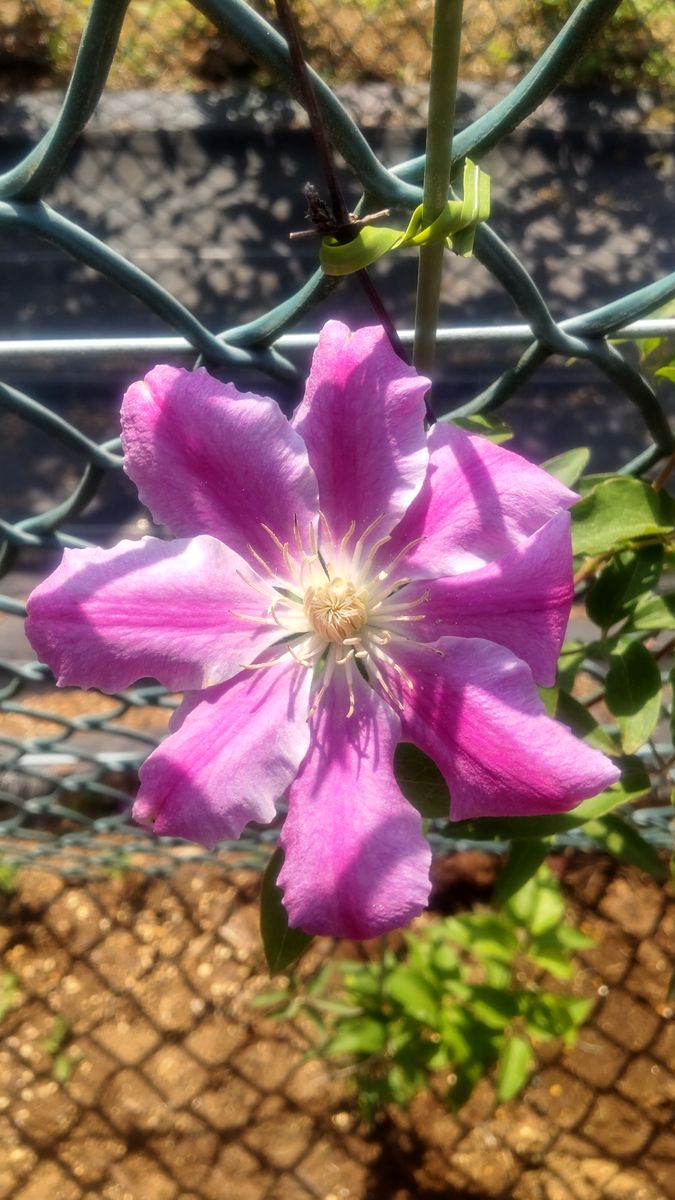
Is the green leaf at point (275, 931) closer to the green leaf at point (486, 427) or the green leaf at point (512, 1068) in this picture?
the green leaf at point (486, 427)

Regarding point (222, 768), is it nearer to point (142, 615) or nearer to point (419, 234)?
point (142, 615)

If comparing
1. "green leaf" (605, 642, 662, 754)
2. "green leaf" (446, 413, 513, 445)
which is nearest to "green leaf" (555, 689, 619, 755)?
"green leaf" (605, 642, 662, 754)

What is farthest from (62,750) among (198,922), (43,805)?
(198,922)

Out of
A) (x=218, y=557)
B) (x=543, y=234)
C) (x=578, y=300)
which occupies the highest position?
(x=543, y=234)

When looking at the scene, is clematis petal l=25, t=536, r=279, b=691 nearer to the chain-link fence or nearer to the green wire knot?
the green wire knot

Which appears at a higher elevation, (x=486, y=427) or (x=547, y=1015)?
(x=486, y=427)

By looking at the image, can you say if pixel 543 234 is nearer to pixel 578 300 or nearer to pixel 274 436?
pixel 578 300

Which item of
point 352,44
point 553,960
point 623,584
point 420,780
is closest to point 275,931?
point 420,780
